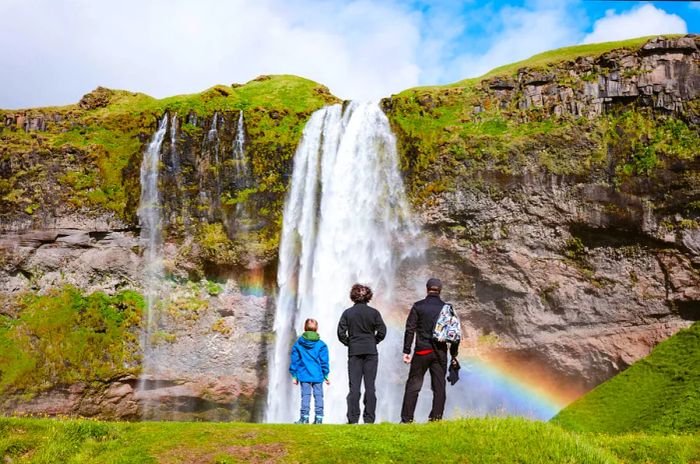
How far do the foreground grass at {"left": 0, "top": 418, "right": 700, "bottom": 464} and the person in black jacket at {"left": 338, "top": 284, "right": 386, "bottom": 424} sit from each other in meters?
1.33

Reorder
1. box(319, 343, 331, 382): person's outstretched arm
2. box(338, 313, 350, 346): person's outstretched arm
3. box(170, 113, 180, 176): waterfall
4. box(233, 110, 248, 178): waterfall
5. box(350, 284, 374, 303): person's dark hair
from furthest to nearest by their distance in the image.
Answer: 1. box(170, 113, 180, 176): waterfall
2. box(233, 110, 248, 178): waterfall
3. box(319, 343, 331, 382): person's outstretched arm
4. box(350, 284, 374, 303): person's dark hair
5. box(338, 313, 350, 346): person's outstretched arm

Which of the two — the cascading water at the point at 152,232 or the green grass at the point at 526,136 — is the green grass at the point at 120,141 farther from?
the green grass at the point at 526,136


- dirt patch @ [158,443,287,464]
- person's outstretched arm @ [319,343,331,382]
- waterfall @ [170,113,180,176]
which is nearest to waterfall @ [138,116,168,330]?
waterfall @ [170,113,180,176]

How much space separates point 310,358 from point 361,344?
3.63ft

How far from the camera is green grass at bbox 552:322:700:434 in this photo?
488 inches

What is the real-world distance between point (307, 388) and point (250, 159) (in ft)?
69.8

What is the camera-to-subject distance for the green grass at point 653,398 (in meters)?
12.4

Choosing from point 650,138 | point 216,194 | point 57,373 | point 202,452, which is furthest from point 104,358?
point 650,138

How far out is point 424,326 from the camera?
1096 centimetres

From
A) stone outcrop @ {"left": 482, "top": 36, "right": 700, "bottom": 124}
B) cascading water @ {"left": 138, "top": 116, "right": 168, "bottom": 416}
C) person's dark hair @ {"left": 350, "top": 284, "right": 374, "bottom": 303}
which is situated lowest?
person's dark hair @ {"left": 350, "top": 284, "right": 374, "bottom": 303}

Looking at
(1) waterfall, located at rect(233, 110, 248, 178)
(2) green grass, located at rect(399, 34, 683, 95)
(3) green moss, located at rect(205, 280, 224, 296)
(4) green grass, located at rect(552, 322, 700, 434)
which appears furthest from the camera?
(3) green moss, located at rect(205, 280, 224, 296)

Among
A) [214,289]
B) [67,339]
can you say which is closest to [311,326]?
[214,289]

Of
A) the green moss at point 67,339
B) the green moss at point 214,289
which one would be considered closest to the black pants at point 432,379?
the green moss at point 214,289

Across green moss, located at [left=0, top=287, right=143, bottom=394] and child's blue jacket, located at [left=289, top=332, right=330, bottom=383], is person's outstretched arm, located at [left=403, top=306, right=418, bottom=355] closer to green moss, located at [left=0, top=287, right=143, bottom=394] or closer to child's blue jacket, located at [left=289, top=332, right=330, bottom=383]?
child's blue jacket, located at [left=289, top=332, right=330, bottom=383]
